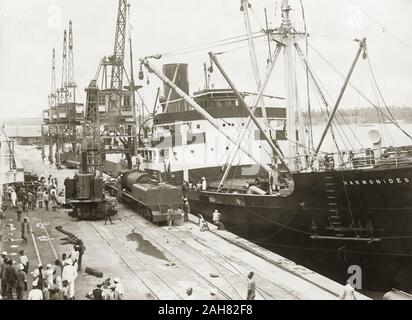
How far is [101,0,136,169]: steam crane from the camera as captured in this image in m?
44.5

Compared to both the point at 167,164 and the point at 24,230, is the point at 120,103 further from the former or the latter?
the point at 24,230

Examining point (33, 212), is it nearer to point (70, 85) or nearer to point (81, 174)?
point (81, 174)

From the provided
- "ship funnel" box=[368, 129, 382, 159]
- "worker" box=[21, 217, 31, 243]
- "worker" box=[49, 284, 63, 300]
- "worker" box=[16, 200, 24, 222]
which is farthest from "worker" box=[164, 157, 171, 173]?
"worker" box=[49, 284, 63, 300]

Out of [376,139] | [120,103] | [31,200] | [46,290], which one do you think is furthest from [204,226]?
[120,103]

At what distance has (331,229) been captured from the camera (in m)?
19.7

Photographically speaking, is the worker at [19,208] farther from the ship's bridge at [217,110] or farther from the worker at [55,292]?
the ship's bridge at [217,110]

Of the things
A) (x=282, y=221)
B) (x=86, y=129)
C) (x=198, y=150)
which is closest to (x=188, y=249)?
(x=282, y=221)

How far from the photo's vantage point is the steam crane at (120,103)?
146 feet

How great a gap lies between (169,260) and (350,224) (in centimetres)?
A: 798

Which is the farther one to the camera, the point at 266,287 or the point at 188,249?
the point at 188,249

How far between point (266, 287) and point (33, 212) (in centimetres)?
2060

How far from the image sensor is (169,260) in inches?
734
